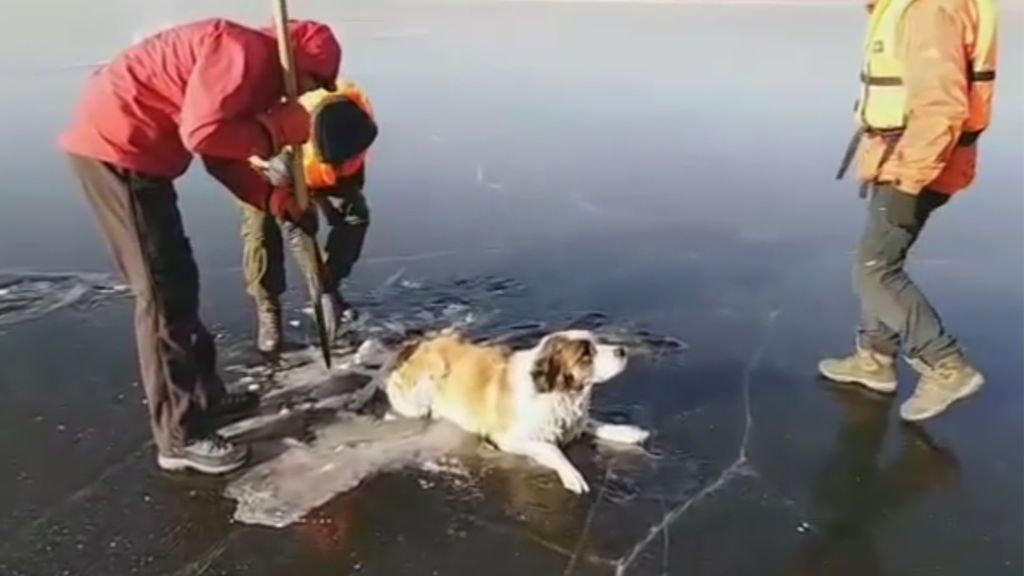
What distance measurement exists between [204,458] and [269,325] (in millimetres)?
1117

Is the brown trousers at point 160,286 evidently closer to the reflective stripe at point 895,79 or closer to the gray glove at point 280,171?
the gray glove at point 280,171

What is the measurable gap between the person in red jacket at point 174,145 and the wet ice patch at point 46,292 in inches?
61.6

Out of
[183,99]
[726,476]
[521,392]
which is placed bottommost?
[726,476]

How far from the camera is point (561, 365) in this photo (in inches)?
149

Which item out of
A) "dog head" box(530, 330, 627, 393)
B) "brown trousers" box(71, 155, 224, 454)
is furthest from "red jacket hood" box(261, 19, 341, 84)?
"dog head" box(530, 330, 627, 393)

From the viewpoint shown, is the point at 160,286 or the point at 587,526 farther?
the point at 160,286

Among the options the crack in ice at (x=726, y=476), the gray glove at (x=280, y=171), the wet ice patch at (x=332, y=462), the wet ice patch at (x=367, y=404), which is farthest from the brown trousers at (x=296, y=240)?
the crack in ice at (x=726, y=476)

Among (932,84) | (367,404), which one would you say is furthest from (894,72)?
(367,404)

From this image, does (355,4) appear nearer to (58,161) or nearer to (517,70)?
(517,70)

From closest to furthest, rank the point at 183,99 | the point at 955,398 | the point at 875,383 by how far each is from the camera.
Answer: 1. the point at 183,99
2. the point at 955,398
3. the point at 875,383

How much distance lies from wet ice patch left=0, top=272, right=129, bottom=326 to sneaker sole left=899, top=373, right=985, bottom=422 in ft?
11.6

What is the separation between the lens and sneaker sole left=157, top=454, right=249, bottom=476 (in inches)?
146

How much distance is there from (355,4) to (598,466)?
13.2 m

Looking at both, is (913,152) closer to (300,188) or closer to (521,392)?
(521,392)
